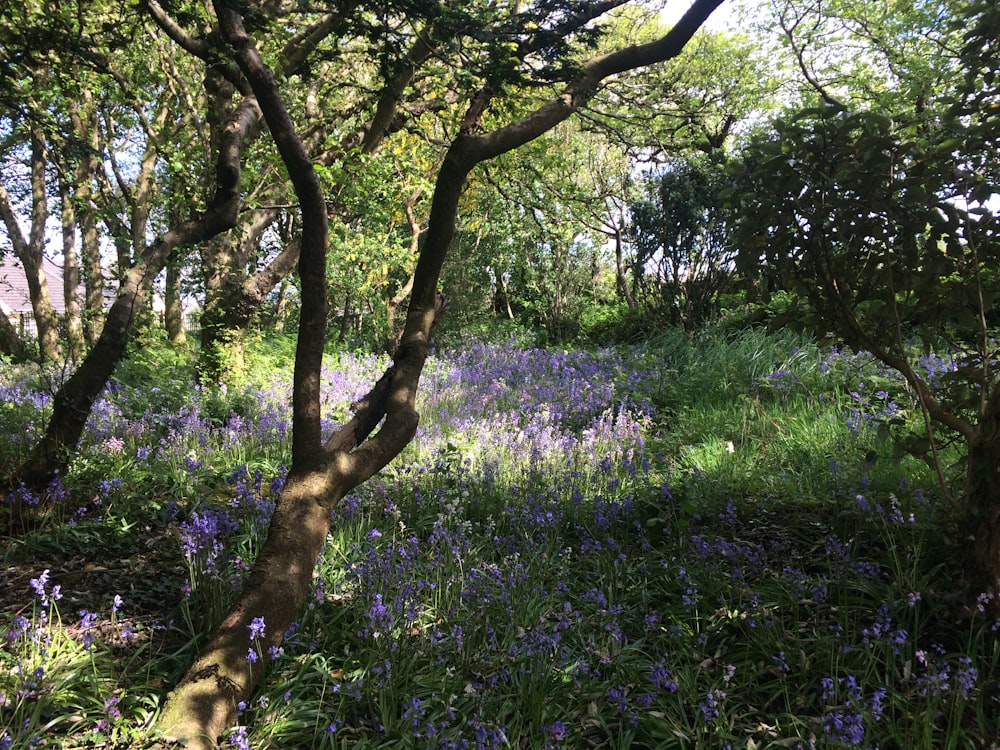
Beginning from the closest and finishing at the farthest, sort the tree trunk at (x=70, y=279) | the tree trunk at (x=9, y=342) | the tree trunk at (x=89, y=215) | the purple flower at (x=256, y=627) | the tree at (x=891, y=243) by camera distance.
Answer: the purple flower at (x=256, y=627) → the tree at (x=891, y=243) → the tree trunk at (x=89, y=215) → the tree trunk at (x=9, y=342) → the tree trunk at (x=70, y=279)

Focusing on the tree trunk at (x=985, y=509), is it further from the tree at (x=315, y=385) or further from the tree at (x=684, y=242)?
the tree at (x=684, y=242)

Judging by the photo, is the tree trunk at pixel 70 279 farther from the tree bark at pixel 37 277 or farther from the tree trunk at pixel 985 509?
the tree trunk at pixel 985 509

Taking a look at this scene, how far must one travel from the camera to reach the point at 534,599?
9.66ft

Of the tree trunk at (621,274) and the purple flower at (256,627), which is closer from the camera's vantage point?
the purple flower at (256,627)

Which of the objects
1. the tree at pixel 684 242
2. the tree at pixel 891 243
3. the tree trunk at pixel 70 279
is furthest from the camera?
the tree trunk at pixel 70 279

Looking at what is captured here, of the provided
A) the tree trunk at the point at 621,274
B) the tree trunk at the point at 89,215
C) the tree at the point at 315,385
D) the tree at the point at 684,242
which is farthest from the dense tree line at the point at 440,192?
the tree trunk at the point at 621,274

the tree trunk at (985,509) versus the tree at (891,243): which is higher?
the tree at (891,243)

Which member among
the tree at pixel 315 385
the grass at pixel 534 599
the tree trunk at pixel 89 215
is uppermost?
the tree trunk at pixel 89 215

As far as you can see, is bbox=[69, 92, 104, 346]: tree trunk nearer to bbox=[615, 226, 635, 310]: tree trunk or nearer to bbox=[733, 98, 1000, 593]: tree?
bbox=[733, 98, 1000, 593]: tree

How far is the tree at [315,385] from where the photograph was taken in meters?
2.15

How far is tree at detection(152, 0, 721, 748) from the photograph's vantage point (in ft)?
7.07

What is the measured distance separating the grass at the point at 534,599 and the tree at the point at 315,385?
0.18 metres

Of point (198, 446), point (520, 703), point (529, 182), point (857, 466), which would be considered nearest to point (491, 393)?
point (529, 182)

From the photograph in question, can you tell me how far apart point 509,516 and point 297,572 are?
5.89ft
